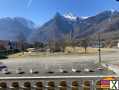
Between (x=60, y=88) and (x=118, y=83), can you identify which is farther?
(x=60, y=88)

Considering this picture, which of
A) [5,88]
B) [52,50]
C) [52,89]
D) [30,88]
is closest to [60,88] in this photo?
[52,89]

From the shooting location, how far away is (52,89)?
108ft

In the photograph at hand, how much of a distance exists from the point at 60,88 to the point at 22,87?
3.76 m

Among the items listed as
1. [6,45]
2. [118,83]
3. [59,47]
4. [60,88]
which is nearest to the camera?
[118,83]

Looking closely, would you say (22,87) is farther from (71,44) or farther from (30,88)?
(71,44)

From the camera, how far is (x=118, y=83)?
71.8 feet

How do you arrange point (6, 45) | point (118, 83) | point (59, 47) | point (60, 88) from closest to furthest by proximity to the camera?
point (118, 83) → point (60, 88) → point (59, 47) → point (6, 45)

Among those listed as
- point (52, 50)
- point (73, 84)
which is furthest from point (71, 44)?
point (73, 84)

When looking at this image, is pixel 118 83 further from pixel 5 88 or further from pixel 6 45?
pixel 6 45

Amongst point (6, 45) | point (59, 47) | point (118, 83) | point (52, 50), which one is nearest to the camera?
point (118, 83)

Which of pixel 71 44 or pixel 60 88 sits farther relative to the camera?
pixel 71 44

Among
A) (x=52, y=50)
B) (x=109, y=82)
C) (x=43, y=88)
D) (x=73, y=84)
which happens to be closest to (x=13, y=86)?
(x=43, y=88)

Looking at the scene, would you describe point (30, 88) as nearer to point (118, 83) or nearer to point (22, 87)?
point (22, 87)

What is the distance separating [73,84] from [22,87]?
5.02 m
